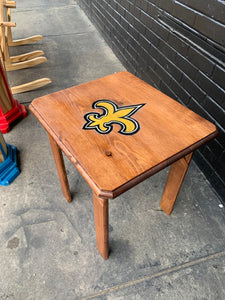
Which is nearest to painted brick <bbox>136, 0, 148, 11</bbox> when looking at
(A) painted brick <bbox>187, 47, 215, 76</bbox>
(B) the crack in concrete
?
(A) painted brick <bbox>187, 47, 215, 76</bbox>

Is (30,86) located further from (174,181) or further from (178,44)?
(174,181)

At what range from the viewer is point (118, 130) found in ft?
3.41

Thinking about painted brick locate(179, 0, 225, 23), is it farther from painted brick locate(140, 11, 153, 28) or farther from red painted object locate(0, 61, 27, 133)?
red painted object locate(0, 61, 27, 133)

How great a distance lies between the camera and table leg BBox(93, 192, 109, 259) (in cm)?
93

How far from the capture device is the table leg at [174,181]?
1.17 m

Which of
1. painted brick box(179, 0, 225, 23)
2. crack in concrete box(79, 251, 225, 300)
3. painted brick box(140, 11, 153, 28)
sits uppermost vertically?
painted brick box(179, 0, 225, 23)

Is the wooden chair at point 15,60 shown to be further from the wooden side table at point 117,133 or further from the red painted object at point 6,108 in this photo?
the wooden side table at point 117,133

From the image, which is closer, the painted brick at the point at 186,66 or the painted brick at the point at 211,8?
the painted brick at the point at 211,8

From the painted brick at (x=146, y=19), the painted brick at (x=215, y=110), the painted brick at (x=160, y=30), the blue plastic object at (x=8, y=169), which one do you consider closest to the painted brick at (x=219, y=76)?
the painted brick at (x=215, y=110)

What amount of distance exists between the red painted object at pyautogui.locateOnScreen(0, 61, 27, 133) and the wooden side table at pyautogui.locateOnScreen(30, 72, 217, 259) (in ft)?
2.85

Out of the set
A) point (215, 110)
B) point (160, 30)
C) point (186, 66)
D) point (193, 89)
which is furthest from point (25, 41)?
point (215, 110)

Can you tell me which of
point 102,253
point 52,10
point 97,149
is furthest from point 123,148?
point 52,10

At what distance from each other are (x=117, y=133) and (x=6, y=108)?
4.55 feet

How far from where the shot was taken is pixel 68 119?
1.09 metres
